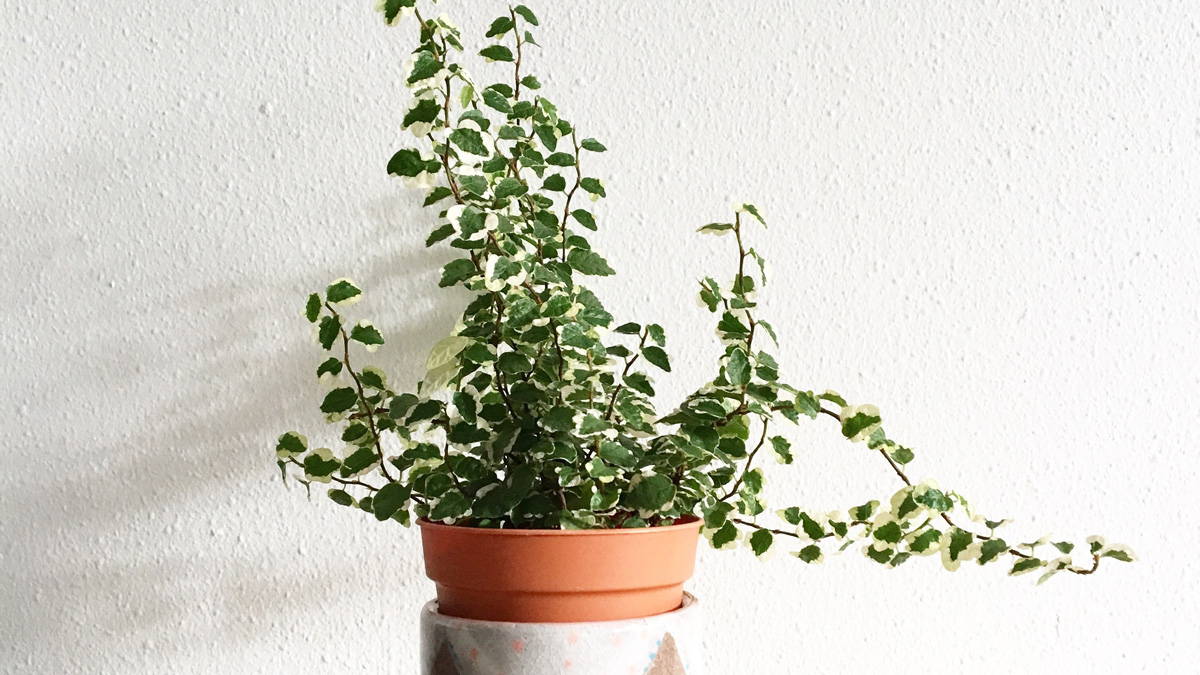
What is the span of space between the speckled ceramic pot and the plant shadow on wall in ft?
0.94

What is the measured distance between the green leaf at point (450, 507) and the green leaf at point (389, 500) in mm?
31

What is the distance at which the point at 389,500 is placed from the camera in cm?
81

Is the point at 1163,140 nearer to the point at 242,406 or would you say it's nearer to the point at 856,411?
the point at 856,411

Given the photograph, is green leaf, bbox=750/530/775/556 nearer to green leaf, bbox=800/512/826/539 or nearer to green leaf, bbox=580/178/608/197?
green leaf, bbox=800/512/826/539

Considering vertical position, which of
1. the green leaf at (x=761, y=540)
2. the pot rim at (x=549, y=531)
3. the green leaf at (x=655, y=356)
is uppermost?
the green leaf at (x=655, y=356)

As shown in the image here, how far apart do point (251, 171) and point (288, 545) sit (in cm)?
37

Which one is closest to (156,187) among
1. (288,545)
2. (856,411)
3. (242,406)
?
(242,406)

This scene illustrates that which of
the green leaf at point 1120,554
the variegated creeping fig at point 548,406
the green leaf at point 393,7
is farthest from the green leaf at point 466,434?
the green leaf at point 1120,554

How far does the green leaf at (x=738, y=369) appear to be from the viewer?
77 centimetres

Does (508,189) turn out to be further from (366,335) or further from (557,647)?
(557,647)

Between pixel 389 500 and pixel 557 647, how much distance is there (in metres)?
0.18

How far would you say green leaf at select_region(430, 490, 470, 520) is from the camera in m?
0.78

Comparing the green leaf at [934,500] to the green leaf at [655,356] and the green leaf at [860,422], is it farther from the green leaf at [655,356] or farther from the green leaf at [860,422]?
the green leaf at [655,356]

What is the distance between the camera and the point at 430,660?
2.56 ft
